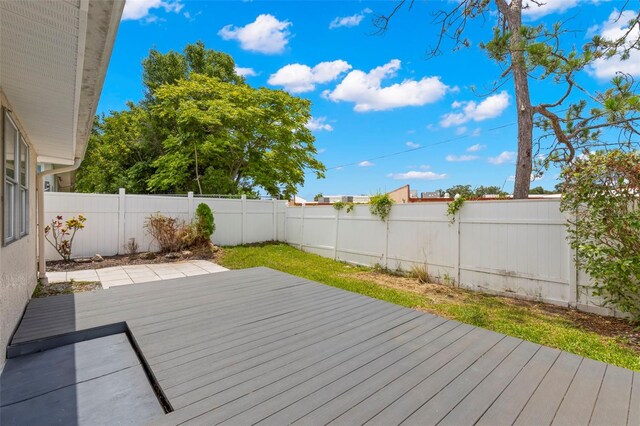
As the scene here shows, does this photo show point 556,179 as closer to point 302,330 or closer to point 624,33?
point 624,33

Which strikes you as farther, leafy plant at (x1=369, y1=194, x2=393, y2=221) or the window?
leafy plant at (x1=369, y1=194, x2=393, y2=221)

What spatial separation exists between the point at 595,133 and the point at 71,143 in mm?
8788

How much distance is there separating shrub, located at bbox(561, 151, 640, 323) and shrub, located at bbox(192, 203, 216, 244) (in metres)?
8.14

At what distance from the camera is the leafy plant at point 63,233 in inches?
261

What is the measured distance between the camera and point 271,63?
49.0 feet

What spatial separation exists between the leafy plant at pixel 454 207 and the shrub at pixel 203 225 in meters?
6.45

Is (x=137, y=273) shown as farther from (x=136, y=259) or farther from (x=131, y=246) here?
(x=131, y=246)

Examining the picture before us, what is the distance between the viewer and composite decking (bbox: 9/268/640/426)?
5.80 feet

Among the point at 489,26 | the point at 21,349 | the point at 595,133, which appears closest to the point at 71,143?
the point at 21,349

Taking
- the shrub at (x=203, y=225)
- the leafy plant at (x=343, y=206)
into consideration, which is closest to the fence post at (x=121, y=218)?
the shrub at (x=203, y=225)

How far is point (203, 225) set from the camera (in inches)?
342

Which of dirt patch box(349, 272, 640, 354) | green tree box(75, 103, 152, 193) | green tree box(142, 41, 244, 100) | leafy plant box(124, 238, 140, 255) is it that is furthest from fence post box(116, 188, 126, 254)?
green tree box(142, 41, 244, 100)

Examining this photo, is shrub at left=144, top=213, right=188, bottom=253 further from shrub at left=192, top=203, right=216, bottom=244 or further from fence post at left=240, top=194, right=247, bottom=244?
fence post at left=240, top=194, right=247, bottom=244

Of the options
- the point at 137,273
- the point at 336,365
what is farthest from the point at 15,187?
the point at 137,273
